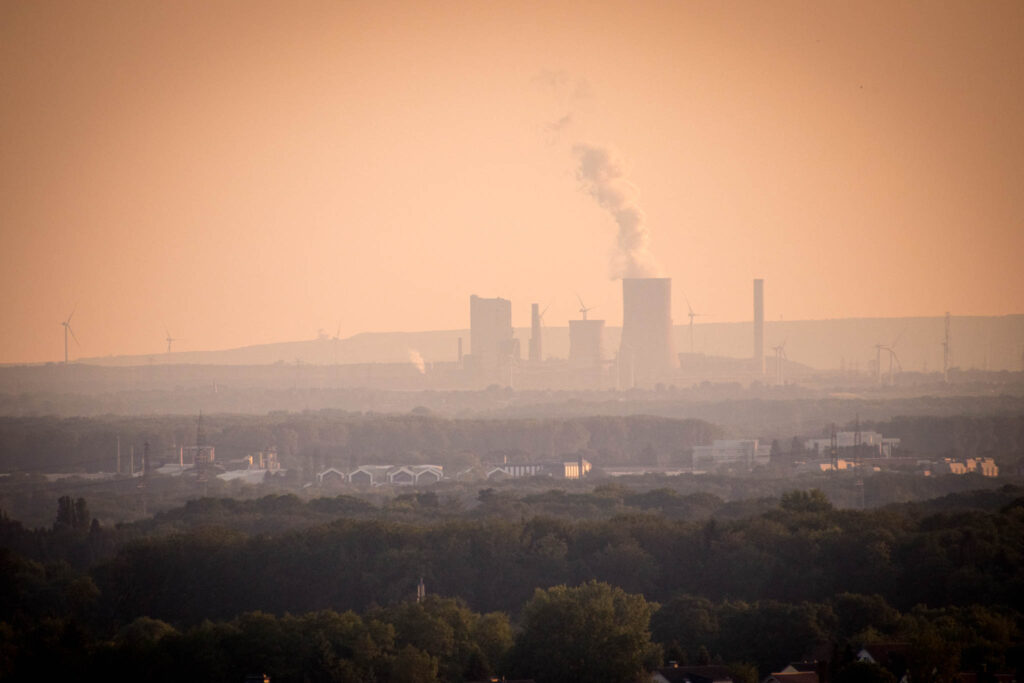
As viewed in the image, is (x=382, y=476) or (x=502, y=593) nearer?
(x=502, y=593)

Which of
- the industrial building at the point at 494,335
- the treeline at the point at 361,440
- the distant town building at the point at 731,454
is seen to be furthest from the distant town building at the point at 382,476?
the industrial building at the point at 494,335

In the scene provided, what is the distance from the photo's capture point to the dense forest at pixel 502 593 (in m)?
36.6

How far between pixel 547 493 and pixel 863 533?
2712 cm

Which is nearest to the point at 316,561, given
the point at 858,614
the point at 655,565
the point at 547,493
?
the point at 655,565

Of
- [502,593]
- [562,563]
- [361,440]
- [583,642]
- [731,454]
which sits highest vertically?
[583,642]

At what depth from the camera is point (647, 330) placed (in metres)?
164

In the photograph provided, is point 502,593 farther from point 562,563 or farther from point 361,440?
point 361,440

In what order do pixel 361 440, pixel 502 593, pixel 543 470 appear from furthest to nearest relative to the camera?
pixel 361 440 < pixel 543 470 < pixel 502 593

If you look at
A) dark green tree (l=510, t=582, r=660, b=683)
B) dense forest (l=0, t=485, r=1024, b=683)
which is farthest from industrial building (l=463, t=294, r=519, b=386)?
dark green tree (l=510, t=582, r=660, b=683)

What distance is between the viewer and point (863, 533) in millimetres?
52562

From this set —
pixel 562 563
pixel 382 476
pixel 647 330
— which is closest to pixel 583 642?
pixel 562 563

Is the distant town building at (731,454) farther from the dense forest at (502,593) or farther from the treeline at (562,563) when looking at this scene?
the treeline at (562,563)

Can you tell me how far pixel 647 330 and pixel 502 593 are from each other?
115168mm

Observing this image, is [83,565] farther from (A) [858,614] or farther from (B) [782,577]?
(A) [858,614]
